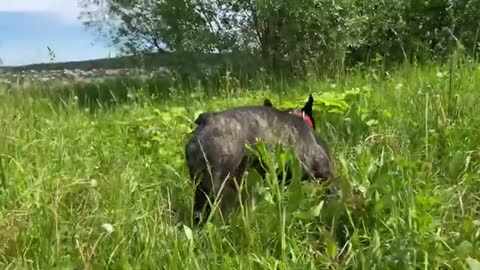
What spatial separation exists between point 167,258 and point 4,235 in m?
0.87

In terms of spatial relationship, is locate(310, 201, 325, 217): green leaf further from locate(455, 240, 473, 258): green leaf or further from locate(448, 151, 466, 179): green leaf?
locate(448, 151, 466, 179): green leaf

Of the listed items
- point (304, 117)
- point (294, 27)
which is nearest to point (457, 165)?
point (304, 117)

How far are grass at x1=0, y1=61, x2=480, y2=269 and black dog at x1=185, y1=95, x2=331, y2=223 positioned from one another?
215mm

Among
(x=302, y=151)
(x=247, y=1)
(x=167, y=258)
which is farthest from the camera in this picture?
(x=247, y=1)

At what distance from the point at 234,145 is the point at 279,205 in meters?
0.90

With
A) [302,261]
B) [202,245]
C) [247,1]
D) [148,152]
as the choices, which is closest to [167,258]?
[202,245]

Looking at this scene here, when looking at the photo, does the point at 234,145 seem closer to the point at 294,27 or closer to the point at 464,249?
the point at 464,249

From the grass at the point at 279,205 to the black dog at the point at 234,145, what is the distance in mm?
215

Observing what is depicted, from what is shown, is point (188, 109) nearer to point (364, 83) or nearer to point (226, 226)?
point (364, 83)

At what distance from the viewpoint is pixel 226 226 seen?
439 cm

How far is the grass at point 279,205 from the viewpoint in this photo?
162 inches

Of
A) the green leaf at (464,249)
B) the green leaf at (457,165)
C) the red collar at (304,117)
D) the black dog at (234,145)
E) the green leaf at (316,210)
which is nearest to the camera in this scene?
the green leaf at (464,249)

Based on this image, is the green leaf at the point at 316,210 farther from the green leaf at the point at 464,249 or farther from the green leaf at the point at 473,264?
the green leaf at the point at 473,264

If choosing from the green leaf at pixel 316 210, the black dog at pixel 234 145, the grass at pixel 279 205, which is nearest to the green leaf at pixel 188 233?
the grass at pixel 279 205
